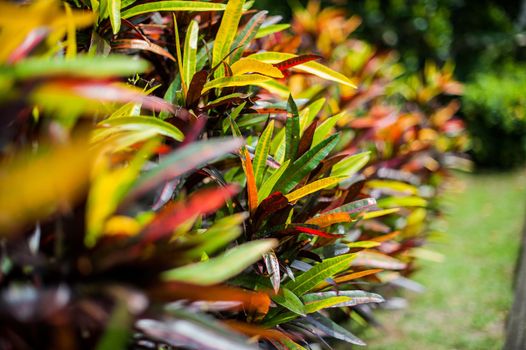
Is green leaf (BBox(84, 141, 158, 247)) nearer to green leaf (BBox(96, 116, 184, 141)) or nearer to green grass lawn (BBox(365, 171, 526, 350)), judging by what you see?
green leaf (BBox(96, 116, 184, 141))

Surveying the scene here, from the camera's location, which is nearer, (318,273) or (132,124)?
(132,124)

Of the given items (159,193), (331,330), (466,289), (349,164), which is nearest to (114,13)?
(159,193)

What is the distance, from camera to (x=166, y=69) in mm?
2078

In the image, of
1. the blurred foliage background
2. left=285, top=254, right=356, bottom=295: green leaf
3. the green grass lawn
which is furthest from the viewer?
the blurred foliage background

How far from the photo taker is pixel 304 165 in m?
1.64

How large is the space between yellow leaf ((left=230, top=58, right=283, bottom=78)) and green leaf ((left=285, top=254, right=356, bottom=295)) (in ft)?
1.83

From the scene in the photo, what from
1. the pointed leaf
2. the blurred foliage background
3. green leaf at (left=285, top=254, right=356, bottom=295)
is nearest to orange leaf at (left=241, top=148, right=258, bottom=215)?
the pointed leaf

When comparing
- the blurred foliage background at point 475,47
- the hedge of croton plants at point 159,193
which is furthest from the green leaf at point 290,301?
the blurred foliage background at point 475,47

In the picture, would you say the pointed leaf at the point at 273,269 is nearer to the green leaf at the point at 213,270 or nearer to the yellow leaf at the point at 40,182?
the green leaf at the point at 213,270

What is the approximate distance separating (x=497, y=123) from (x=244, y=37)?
326 inches

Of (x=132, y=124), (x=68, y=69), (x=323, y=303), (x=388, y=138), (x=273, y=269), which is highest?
(x=68, y=69)

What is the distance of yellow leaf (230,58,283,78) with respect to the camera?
1.59 metres

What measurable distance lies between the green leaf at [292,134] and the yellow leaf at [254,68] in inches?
6.2

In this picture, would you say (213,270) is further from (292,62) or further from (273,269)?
(292,62)
